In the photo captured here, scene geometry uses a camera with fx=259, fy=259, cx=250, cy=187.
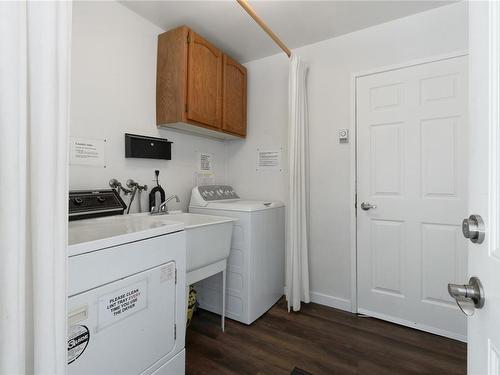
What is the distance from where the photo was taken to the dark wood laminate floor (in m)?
1.60

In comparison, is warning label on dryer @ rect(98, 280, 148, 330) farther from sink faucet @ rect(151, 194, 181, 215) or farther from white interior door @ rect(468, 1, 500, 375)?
white interior door @ rect(468, 1, 500, 375)

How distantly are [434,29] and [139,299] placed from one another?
269 cm

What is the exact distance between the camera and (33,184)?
50 centimetres

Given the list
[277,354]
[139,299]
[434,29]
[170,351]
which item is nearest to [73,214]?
[139,299]

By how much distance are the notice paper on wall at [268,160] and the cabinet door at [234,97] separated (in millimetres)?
304

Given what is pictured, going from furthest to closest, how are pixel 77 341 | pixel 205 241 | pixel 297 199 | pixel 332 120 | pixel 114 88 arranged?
pixel 332 120
pixel 297 199
pixel 114 88
pixel 205 241
pixel 77 341

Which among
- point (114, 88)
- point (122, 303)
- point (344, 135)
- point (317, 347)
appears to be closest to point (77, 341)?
point (122, 303)

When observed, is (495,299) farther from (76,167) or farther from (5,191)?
(76,167)

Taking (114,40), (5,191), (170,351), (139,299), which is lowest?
(170,351)

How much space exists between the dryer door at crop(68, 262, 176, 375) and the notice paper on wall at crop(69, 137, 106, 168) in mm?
1013

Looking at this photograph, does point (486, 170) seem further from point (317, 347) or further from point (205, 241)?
point (317, 347)

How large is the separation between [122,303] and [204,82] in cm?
182

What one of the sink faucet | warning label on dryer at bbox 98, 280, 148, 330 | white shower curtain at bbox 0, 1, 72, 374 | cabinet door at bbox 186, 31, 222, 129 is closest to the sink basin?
the sink faucet

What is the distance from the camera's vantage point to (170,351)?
4.47 ft
